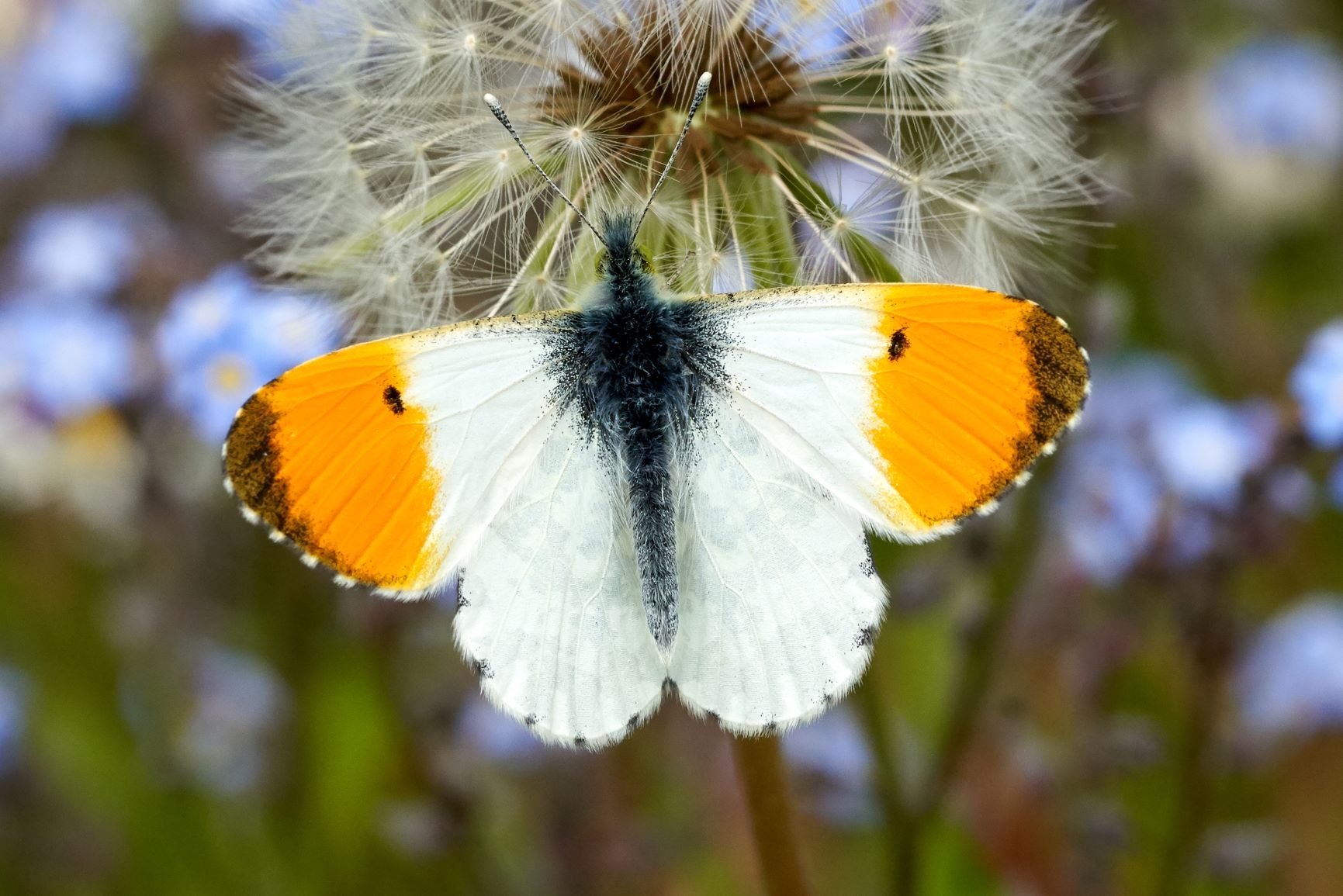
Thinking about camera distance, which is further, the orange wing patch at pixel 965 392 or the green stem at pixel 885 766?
the green stem at pixel 885 766

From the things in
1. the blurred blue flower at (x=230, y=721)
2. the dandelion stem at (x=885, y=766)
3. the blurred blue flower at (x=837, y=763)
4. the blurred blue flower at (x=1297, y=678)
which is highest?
the dandelion stem at (x=885, y=766)

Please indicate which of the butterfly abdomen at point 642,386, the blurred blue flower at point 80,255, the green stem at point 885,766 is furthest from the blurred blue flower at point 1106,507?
the blurred blue flower at point 80,255

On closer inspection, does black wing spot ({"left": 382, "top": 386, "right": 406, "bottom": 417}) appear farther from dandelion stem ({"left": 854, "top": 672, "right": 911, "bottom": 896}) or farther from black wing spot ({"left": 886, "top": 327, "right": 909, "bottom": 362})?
dandelion stem ({"left": 854, "top": 672, "right": 911, "bottom": 896})

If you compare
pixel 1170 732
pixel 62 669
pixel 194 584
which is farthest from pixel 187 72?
pixel 1170 732

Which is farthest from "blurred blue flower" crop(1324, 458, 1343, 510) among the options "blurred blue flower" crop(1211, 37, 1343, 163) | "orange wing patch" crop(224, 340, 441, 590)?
"blurred blue flower" crop(1211, 37, 1343, 163)

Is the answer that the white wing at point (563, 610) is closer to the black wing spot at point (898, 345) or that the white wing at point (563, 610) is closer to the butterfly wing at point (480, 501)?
the butterfly wing at point (480, 501)

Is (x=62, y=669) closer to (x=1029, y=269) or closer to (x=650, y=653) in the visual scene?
(x=650, y=653)
